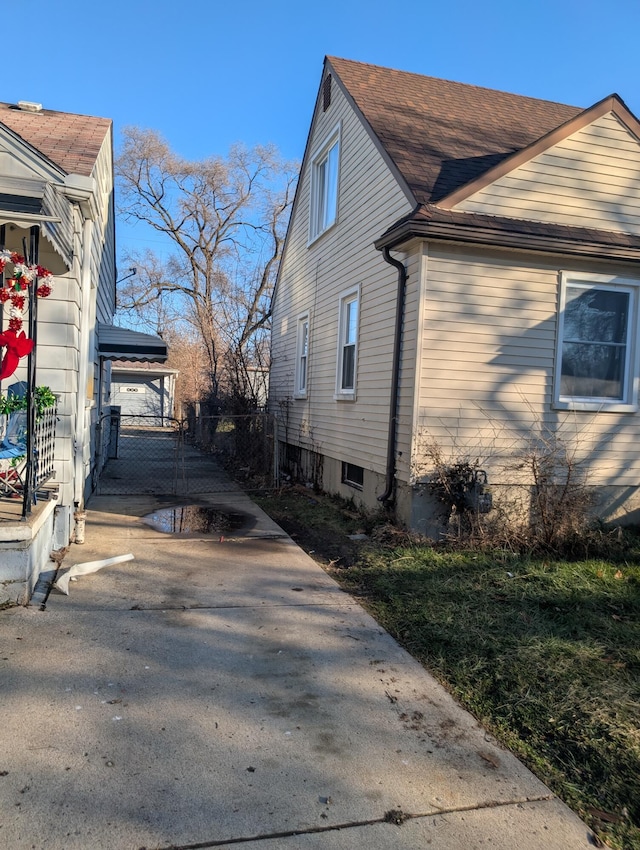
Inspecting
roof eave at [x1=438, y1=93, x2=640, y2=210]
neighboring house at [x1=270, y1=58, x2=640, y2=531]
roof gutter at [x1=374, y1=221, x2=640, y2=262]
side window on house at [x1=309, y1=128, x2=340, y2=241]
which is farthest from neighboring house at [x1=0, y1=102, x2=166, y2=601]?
side window on house at [x1=309, y1=128, x2=340, y2=241]

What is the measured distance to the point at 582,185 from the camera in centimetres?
776

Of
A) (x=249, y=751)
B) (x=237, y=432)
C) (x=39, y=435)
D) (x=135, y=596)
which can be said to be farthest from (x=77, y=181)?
(x=237, y=432)

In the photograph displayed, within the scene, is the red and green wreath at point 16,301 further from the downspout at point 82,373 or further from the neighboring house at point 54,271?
the downspout at point 82,373

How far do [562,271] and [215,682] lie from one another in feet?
20.7

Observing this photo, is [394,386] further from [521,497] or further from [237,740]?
[237,740]

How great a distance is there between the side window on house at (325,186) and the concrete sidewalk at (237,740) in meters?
8.16

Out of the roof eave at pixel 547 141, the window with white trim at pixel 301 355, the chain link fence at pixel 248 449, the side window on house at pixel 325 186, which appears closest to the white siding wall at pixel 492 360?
the roof eave at pixel 547 141

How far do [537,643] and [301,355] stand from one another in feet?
29.6

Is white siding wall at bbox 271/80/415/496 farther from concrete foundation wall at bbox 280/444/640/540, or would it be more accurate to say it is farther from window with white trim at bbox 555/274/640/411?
window with white trim at bbox 555/274/640/411

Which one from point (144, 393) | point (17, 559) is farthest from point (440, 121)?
→ point (144, 393)

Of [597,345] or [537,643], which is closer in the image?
[537,643]

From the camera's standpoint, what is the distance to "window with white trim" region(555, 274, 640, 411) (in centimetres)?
756

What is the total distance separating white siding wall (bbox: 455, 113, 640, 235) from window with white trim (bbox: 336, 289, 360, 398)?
8.75ft

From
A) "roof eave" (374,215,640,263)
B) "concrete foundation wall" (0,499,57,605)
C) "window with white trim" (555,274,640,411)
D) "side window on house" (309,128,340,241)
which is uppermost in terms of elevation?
"side window on house" (309,128,340,241)
